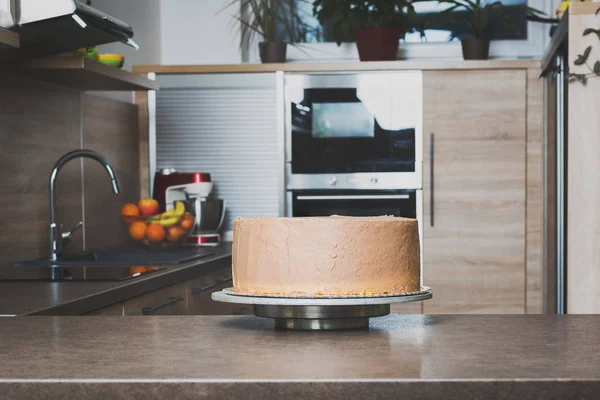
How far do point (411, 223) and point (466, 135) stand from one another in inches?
104

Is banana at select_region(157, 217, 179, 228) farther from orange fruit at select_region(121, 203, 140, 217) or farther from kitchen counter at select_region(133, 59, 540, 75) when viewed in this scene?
kitchen counter at select_region(133, 59, 540, 75)

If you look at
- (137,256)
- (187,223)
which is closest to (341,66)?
(187,223)

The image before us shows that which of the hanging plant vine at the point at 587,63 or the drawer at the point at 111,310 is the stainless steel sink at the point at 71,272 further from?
the hanging plant vine at the point at 587,63

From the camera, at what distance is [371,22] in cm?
389

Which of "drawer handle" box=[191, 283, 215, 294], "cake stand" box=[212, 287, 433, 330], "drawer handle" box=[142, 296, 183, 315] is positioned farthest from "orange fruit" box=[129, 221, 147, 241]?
"cake stand" box=[212, 287, 433, 330]

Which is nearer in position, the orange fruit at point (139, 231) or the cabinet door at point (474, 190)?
the orange fruit at point (139, 231)

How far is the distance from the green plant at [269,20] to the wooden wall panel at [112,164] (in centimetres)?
66

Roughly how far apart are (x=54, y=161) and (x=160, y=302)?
0.87 metres

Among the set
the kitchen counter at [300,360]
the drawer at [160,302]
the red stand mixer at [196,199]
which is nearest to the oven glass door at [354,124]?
the red stand mixer at [196,199]

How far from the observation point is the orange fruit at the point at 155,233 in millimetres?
3119

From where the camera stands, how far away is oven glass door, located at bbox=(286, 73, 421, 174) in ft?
12.3

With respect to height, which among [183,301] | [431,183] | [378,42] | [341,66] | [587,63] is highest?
[378,42]

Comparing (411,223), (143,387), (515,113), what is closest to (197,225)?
(515,113)

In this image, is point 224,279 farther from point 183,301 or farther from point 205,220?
point 205,220
